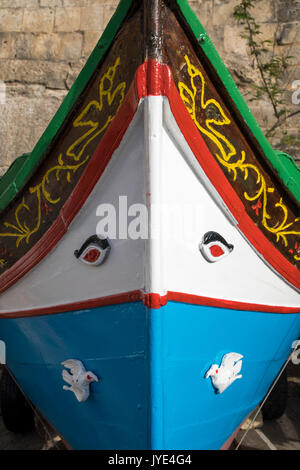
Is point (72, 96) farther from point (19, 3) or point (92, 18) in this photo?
point (19, 3)

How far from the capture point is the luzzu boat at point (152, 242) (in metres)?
1.36

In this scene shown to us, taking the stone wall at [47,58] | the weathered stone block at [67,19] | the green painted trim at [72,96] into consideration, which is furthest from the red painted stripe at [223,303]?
the weathered stone block at [67,19]

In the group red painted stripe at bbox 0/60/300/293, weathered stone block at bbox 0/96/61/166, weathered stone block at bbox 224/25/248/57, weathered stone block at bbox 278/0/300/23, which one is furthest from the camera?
weathered stone block at bbox 0/96/61/166

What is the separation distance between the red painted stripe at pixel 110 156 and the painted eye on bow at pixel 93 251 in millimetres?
112

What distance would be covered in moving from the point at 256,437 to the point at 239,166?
61.4 inches

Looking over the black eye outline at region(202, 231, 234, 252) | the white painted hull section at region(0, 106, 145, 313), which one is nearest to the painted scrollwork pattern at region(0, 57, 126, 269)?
the white painted hull section at region(0, 106, 145, 313)

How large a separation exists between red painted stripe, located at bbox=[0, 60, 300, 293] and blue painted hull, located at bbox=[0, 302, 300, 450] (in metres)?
0.23

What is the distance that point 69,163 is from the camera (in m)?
1.52

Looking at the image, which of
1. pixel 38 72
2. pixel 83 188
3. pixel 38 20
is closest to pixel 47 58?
pixel 38 72

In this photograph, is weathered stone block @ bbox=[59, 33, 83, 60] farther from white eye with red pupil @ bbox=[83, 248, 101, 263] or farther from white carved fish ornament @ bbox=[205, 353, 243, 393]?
white carved fish ornament @ bbox=[205, 353, 243, 393]

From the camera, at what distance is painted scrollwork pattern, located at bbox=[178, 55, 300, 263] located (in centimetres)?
140
